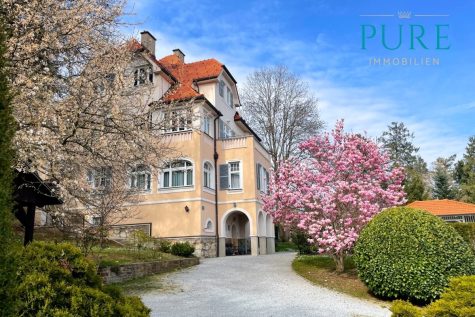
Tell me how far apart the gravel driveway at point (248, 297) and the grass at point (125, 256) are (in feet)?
5.48

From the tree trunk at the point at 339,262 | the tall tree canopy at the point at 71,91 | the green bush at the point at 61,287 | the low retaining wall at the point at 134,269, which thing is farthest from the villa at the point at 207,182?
the green bush at the point at 61,287

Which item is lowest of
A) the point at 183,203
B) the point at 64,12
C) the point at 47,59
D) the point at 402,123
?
the point at 183,203

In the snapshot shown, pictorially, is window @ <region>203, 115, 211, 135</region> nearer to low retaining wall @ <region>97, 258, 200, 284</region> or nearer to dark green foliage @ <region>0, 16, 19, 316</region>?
low retaining wall @ <region>97, 258, 200, 284</region>

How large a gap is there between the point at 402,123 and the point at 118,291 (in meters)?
57.8

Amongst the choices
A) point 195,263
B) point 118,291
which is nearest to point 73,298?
point 118,291

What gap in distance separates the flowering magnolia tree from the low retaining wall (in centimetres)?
440

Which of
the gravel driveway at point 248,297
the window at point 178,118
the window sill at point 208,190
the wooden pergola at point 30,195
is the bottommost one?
the gravel driveway at point 248,297

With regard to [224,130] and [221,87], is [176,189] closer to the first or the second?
[224,130]

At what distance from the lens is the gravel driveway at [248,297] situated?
27.6 ft

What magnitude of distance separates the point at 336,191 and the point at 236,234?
567 inches

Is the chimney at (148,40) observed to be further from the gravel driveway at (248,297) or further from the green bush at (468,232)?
the green bush at (468,232)

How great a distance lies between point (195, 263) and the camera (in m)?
17.3

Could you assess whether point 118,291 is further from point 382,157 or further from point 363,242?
point 382,157

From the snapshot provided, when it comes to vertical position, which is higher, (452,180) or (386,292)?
(452,180)
